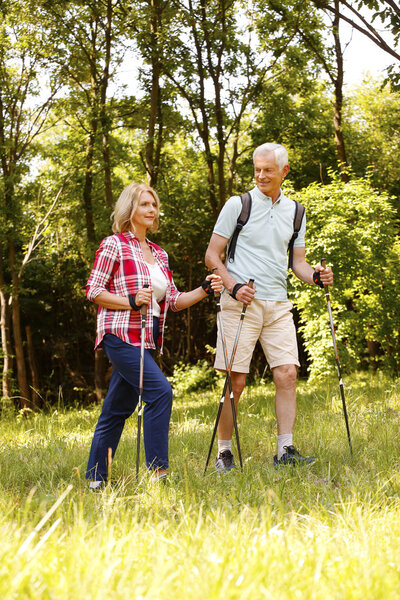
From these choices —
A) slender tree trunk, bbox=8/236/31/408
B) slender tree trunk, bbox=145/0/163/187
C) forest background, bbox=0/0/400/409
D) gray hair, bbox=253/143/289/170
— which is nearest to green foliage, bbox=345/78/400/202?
forest background, bbox=0/0/400/409

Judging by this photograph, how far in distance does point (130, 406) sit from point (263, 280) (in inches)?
47.9

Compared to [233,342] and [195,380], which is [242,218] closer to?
[233,342]

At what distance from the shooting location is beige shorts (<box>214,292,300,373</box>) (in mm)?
4227

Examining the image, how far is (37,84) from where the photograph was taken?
12477 millimetres

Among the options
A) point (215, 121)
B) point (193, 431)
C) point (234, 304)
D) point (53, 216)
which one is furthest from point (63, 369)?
point (234, 304)

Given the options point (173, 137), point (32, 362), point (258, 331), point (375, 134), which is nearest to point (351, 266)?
point (173, 137)

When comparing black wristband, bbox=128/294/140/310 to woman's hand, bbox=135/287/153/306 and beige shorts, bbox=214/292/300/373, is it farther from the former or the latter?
beige shorts, bbox=214/292/300/373

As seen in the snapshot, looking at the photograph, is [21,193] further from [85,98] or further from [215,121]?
[215,121]

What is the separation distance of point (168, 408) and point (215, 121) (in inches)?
428

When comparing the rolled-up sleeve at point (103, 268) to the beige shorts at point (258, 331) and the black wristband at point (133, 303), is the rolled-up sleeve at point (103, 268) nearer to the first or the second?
the black wristband at point (133, 303)

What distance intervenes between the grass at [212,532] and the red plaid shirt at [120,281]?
859 millimetres

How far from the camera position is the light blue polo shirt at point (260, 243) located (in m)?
4.21

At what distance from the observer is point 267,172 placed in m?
4.21

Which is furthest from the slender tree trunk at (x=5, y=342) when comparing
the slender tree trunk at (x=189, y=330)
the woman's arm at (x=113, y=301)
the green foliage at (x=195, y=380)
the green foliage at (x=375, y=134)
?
the woman's arm at (x=113, y=301)
